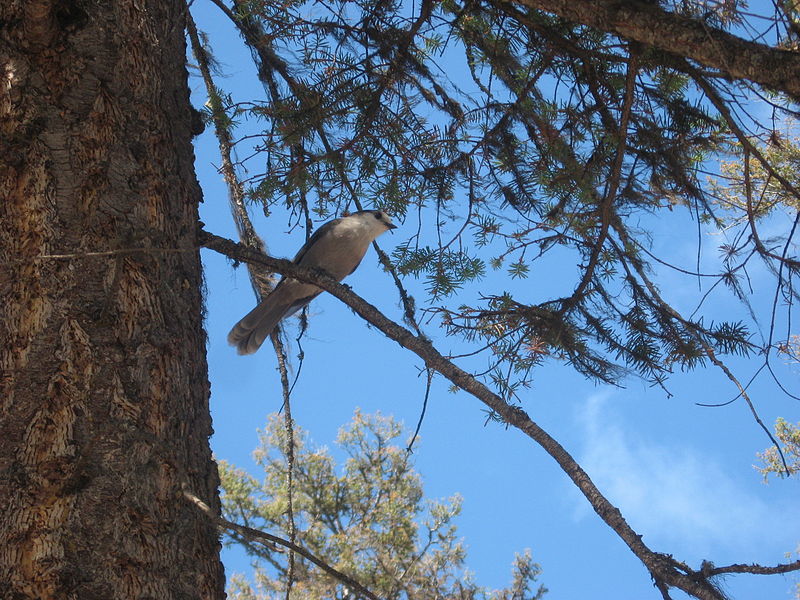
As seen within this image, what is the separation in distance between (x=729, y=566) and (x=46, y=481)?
160 centimetres

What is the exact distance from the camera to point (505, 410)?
2424mm

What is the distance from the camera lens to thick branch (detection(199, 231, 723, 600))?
2.09 m

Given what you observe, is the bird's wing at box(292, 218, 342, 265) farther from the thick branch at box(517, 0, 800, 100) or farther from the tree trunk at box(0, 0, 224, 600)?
the thick branch at box(517, 0, 800, 100)

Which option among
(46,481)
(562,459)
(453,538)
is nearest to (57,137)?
(46,481)

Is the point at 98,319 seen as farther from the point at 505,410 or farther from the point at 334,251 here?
the point at 334,251

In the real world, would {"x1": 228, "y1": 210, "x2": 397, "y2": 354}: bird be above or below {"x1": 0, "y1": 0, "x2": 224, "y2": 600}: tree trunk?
above

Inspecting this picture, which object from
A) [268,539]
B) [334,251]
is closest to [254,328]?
[334,251]

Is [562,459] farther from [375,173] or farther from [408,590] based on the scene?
[408,590]

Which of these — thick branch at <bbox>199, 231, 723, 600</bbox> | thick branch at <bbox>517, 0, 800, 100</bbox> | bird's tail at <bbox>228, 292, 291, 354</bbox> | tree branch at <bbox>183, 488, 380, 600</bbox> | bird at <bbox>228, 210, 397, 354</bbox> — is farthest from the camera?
bird at <bbox>228, 210, 397, 354</bbox>

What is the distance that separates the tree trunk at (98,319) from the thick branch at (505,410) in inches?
18.7

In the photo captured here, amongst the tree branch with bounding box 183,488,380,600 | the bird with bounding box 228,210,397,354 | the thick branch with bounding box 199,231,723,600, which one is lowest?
the tree branch with bounding box 183,488,380,600

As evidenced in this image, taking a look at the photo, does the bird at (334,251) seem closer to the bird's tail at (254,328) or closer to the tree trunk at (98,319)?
the bird's tail at (254,328)

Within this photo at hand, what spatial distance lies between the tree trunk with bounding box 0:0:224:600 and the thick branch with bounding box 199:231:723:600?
475 millimetres

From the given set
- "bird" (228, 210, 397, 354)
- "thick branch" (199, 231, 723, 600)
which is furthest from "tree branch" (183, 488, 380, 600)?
"bird" (228, 210, 397, 354)
